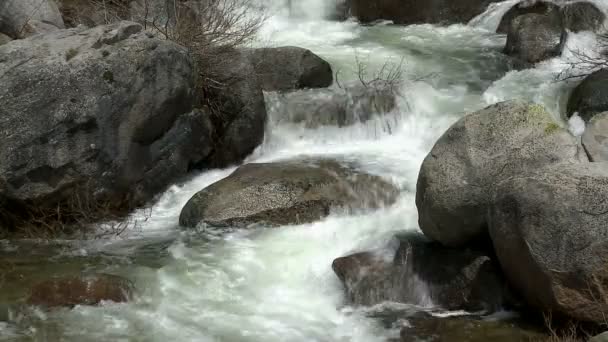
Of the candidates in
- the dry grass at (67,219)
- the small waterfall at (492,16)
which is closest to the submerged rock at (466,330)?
the dry grass at (67,219)

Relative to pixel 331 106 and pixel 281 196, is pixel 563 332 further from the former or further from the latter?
pixel 331 106

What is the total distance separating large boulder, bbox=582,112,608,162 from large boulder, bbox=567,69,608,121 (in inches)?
79.8

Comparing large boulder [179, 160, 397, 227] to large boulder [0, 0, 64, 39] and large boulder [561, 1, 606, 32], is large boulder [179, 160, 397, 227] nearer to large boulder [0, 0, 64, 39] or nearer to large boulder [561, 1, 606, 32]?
large boulder [0, 0, 64, 39]

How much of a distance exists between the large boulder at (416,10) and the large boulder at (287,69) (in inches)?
181

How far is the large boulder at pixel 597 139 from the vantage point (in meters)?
6.59

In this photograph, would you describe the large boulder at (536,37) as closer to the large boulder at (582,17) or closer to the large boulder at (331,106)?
the large boulder at (582,17)

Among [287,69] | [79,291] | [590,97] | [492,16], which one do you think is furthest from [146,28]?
[492,16]

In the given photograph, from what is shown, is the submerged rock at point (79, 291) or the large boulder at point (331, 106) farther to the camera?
the large boulder at point (331, 106)

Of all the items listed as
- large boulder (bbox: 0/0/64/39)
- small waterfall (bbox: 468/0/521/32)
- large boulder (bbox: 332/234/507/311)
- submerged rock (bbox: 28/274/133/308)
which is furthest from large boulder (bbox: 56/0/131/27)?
small waterfall (bbox: 468/0/521/32)

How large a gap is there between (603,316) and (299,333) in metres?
2.07

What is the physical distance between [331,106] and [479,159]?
4015 millimetres

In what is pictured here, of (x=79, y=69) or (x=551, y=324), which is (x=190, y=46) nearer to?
(x=79, y=69)

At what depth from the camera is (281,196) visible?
7.38 m

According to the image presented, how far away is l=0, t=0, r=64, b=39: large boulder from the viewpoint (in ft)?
31.2
